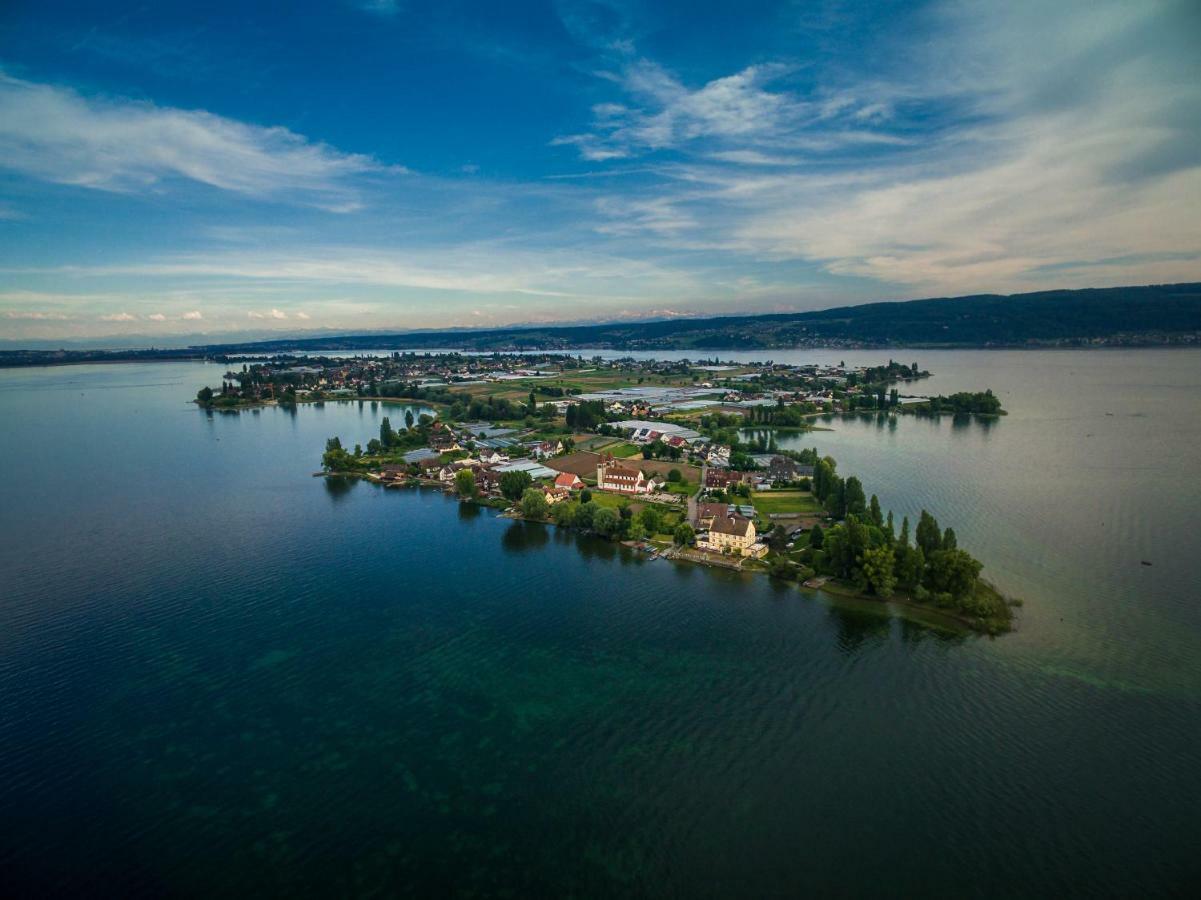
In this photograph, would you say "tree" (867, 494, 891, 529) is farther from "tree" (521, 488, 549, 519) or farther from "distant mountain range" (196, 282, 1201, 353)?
"distant mountain range" (196, 282, 1201, 353)

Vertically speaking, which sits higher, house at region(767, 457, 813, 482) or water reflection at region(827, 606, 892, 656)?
house at region(767, 457, 813, 482)

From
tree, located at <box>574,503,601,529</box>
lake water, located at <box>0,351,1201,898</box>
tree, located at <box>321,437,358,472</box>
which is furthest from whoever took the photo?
tree, located at <box>321,437,358,472</box>

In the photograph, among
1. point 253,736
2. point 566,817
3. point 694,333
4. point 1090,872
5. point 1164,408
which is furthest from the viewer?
point 694,333

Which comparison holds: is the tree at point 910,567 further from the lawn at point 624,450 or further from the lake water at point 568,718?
the lawn at point 624,450

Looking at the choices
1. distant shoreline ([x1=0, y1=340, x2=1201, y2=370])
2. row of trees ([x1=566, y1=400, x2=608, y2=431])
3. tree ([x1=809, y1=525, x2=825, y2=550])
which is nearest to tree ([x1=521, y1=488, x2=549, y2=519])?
tree ([x1=809, y1=525, x2=825, y2=550])

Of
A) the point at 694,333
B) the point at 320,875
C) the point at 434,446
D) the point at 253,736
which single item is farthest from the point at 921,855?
the point at 694,333

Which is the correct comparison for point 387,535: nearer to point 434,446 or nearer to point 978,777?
point 434,446
